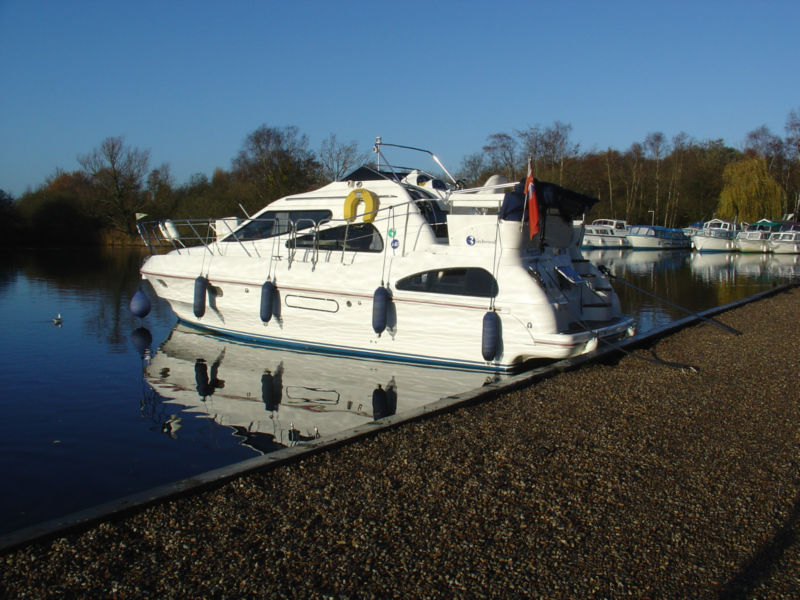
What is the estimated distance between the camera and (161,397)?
936 centimetres

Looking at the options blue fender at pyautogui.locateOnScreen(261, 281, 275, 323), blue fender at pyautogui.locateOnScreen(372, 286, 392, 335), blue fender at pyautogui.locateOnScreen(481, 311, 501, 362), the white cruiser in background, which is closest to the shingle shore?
blue fender at pyautogui.locateOnScreen(481, 311, 501, 362)

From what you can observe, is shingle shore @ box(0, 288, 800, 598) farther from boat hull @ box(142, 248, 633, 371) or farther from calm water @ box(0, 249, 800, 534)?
boat hull @ box(142, 248, 633, 371)

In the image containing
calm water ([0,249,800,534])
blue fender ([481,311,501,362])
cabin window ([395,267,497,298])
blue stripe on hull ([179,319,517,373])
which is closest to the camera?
calm water ([0,249,800,534])

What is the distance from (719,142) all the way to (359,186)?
68480mm

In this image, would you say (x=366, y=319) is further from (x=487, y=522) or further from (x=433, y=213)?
(x=487, y=522)

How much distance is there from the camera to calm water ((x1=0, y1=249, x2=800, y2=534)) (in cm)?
645

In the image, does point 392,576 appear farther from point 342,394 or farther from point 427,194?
point 427,194

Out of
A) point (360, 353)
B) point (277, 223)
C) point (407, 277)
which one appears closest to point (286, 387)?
point (360, 353)

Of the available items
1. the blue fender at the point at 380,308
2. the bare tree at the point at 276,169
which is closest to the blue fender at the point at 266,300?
the blue fender at the point at 380,308

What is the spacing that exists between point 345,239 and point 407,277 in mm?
1560

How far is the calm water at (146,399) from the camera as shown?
21.2 ft

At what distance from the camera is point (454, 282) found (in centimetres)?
1026

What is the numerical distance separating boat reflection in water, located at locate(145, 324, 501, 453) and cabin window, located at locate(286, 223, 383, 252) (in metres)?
2.07

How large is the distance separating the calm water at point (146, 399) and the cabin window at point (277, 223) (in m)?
2.29
